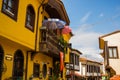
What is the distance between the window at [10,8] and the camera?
1112cm

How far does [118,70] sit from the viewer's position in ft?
82.7

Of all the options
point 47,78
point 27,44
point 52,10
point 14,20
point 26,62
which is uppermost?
point 52,10

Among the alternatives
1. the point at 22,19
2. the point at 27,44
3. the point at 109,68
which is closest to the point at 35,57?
the point at 27,44

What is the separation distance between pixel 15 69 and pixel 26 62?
52.8 inches

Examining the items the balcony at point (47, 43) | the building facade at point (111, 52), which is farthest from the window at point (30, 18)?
the building facade at point (111, 52)

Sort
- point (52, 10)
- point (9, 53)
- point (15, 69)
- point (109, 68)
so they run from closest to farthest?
point (9, 53), point (15, 69), point (52, 10), point (109, 68)

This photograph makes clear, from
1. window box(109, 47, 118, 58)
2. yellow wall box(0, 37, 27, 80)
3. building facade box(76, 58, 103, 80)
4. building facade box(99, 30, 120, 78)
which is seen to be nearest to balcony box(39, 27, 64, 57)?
yellow wall box(0, 37, 27, 80)

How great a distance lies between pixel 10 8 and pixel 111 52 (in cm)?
1713

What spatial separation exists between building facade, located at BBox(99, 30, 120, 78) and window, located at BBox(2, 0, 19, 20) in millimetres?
15852

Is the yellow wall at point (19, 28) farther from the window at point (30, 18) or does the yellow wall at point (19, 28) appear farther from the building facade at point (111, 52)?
the building facade at point (111, 52)

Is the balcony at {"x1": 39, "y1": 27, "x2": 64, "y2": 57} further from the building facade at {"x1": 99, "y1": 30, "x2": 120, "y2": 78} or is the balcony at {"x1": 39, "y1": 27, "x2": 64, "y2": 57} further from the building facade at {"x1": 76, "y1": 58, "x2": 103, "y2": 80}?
the building facade at {"x1": 76, "y1": 58, "x2": 103, "y2": 80}

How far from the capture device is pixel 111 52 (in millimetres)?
26047

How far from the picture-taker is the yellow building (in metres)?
11.1

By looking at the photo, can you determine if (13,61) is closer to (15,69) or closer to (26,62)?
(15,69)
